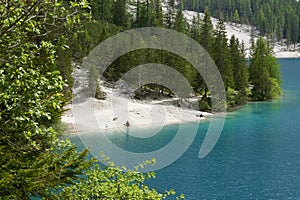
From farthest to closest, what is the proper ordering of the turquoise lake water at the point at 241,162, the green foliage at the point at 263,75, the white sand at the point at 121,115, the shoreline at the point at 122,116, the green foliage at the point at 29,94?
the green foliage at the point at 263,75, the white sand at the point at 121,115, the shoreline at the point at 122,116, the turquoise lake water at the point at 241,162, the green foliage at the point at 29,94

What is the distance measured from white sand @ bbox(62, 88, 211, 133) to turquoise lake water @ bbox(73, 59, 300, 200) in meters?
3.81

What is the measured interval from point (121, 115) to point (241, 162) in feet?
70.3

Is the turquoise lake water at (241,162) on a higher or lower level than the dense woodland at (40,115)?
lower

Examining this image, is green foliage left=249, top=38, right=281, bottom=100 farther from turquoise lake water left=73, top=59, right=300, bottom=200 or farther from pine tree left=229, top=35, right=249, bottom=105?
turquoise lake water left=73, top=59, right=300, bottom=200

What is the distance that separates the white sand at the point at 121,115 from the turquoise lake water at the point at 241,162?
3810 mm

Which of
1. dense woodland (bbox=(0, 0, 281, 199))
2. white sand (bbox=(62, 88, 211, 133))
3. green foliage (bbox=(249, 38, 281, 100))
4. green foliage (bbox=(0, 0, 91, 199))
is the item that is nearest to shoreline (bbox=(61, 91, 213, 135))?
white sand (bbox=(62, 88, 211, 133))

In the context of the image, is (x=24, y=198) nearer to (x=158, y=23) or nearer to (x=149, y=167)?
(x=149, y=167)

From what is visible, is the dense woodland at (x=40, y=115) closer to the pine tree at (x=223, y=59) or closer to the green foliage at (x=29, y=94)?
the green foliage at (x=29, y=94)

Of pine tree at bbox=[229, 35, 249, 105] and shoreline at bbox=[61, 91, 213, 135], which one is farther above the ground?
pine tree at bbox=[229, 35, 249, 105]

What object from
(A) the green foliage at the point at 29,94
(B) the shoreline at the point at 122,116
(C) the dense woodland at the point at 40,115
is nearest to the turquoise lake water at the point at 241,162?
(B) the shoreline at the point at 122,116

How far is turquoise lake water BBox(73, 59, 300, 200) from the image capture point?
101ft

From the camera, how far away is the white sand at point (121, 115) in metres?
51.2

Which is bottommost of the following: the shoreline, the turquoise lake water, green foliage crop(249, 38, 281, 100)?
the turquoise lake water

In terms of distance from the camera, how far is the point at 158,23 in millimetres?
93000
